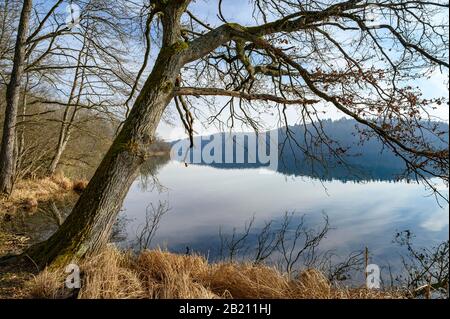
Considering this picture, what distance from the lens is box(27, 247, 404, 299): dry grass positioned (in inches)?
126

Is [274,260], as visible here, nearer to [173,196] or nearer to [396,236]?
[396,236]

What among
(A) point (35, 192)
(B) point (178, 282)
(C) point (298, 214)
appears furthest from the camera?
(C) point (298, 214)

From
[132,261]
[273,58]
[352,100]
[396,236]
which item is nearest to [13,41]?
[273,58]

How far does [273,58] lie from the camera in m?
5.80

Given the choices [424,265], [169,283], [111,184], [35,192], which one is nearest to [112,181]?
[111,184]

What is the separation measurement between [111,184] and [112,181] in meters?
0.04

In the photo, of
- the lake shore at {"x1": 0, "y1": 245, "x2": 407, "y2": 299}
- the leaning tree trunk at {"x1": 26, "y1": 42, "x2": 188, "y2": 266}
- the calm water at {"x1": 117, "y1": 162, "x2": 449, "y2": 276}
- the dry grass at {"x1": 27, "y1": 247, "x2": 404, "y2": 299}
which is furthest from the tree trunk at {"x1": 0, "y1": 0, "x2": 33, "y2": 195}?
the dry grass at {"x1": 27, "y1": 247, "x2": 404, "y2": 299}

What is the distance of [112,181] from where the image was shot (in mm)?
4105

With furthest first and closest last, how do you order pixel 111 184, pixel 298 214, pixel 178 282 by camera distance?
1. pixel 298 214
2. pixel 111 184
3. pixel 178 282

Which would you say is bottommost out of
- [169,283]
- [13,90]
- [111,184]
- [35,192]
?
[169,283]

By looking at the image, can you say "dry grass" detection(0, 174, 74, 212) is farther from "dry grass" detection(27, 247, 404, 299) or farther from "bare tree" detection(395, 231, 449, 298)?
"bare tree" detection(395, 231, 449, 298)

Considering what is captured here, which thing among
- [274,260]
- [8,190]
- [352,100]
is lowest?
[274,260]

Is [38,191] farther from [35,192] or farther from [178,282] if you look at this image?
[178,282]
